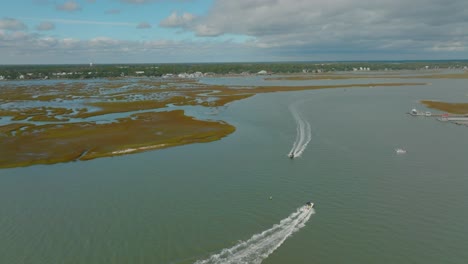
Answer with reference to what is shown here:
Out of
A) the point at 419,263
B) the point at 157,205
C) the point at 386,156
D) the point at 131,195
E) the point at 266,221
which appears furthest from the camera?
the point at 386,156

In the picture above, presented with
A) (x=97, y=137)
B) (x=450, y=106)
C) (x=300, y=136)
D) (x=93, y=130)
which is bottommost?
(x=97, y=137)

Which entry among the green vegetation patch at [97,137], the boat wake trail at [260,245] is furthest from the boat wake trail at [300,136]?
the boat wake trail at [260,245]

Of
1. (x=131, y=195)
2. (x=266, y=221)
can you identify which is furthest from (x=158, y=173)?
(x=266, y=221)

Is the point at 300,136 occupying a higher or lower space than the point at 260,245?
higher

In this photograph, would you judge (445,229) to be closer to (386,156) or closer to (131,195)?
(386,156)

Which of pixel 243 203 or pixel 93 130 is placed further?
pixel 93 130

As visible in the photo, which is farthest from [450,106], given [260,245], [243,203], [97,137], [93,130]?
[260,245]

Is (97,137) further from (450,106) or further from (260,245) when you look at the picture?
(450,106)
